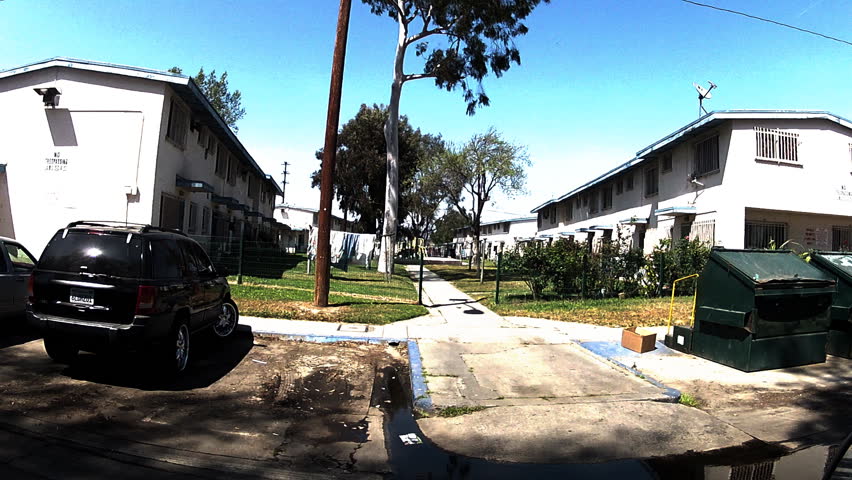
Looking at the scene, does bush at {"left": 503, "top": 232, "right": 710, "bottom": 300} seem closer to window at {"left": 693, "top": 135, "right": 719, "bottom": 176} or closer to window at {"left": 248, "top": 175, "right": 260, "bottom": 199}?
window at {"left": 693, "top": 135, "right": 719, "bottom": 176}

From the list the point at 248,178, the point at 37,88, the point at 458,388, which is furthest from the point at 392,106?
the point at 458,388

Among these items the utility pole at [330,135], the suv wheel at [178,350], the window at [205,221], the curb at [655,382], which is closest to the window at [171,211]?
the window at [205,221]

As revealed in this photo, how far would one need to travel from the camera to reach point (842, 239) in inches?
711

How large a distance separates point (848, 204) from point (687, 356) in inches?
541

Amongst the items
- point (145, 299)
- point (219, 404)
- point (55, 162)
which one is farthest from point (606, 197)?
point (145, 299)

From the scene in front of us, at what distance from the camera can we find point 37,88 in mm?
13539

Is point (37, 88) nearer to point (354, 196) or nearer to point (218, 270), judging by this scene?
point (218, 270)

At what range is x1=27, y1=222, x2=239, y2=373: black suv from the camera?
17.4 ft

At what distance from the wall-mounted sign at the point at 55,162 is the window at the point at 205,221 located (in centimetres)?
534

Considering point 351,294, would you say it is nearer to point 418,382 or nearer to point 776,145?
point 418,382

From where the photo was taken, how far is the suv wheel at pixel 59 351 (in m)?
5.89

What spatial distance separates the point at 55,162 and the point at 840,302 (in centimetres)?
1810

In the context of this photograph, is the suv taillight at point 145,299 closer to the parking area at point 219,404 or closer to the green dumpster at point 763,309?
the parking area at point 219,404

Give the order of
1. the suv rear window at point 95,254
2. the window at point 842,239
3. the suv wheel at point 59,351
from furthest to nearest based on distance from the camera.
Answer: the window at point 842,239, the suv wheel at point 59,351, the suv rear window at point 95,254
